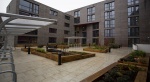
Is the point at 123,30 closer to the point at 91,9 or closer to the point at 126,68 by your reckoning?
the point at 91,9

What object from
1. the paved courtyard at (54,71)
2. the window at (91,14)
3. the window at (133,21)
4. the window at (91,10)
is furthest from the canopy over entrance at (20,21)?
the window at (91,10)

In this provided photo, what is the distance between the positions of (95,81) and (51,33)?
26551mm

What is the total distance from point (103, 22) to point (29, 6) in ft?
74.3

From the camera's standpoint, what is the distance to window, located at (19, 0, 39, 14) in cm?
2160

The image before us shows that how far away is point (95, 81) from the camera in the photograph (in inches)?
139

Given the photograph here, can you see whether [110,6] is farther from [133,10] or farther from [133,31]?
[133,31]

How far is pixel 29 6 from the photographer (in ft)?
76.2

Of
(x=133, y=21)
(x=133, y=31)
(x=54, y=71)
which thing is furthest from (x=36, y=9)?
(x=133, y=31)

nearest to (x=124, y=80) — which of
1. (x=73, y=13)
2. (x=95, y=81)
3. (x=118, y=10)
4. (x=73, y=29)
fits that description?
(x=95, y=81)

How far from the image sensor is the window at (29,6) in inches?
850

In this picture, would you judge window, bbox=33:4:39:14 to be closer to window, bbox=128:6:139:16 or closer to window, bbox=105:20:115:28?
window, bbox=105:20:115:28

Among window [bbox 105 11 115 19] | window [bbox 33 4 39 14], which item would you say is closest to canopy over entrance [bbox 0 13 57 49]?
window [bbox 33 4 39 14]

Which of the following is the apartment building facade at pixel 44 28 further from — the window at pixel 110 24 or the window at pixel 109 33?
the window at pixel 110 24

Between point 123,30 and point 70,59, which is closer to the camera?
point 70,59
